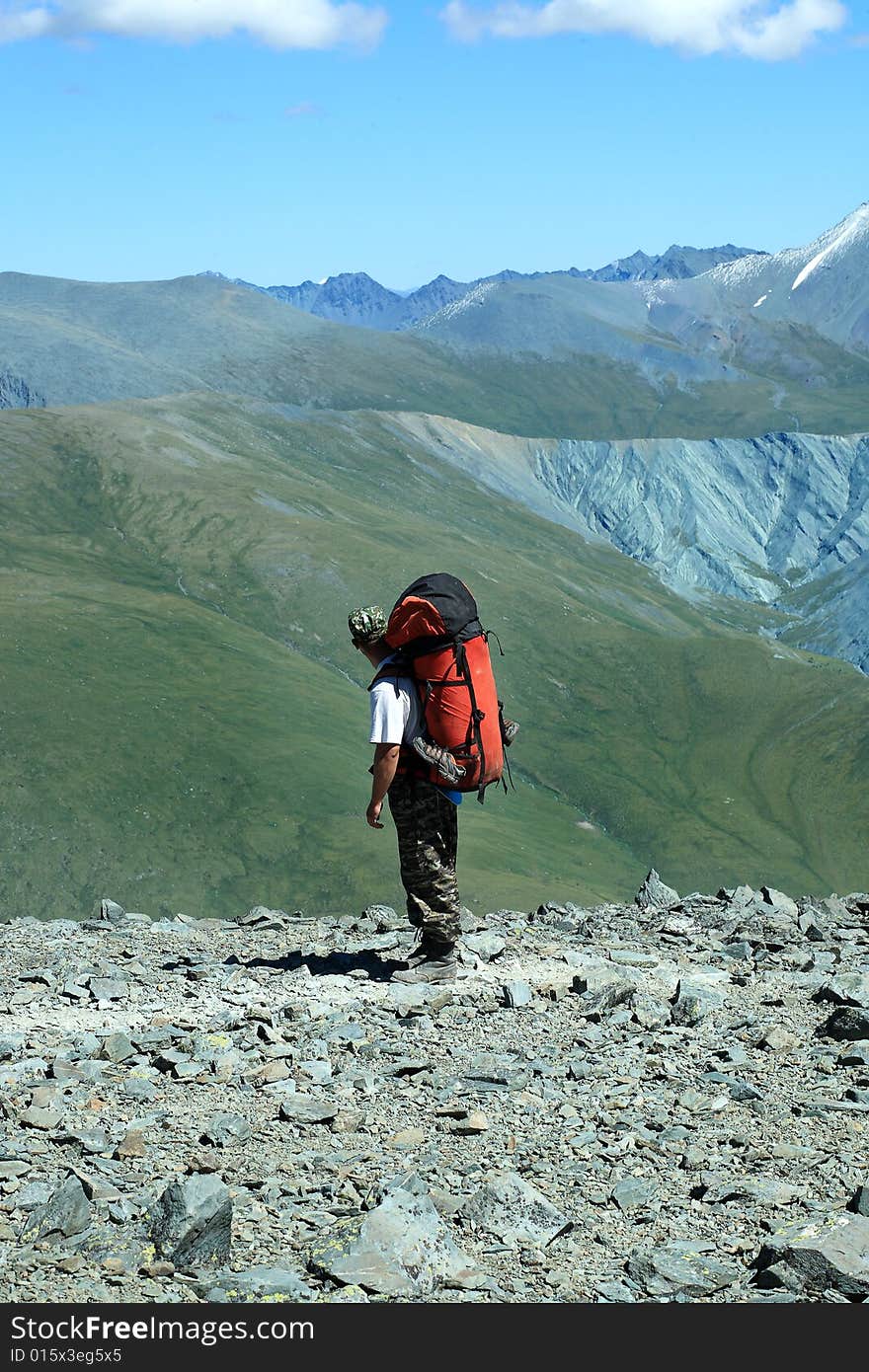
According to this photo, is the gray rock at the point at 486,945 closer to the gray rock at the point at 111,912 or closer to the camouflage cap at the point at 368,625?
the camouflage cap at the point at 368,625

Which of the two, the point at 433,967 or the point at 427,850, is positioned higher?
the point at 427,850

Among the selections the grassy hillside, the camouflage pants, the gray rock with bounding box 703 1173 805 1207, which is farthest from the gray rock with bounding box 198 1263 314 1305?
the grassy hillside

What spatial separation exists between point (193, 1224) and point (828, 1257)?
349cm

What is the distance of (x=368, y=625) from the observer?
45.7ft

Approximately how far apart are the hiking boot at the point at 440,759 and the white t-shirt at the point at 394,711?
181 millimetres

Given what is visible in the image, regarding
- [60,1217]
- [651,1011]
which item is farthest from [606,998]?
[60,1217]

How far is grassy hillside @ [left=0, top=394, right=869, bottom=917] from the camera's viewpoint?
106875 millimetres

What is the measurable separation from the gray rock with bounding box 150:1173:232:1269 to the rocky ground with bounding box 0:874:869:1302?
15mm

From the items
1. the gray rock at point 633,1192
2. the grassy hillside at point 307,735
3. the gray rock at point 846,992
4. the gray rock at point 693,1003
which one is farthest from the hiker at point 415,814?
the grassy hillside at point 307,735

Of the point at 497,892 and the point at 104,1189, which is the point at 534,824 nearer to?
the point at 497,892

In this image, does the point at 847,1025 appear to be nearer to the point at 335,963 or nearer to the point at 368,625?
the point at 335,963

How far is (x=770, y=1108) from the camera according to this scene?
1072 cm

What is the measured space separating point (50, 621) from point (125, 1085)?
135 metres

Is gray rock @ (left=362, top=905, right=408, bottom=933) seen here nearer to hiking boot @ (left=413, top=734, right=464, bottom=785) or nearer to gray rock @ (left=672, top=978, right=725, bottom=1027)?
hiking boot @ (left=413, top=734, right=464, bottom=785)
